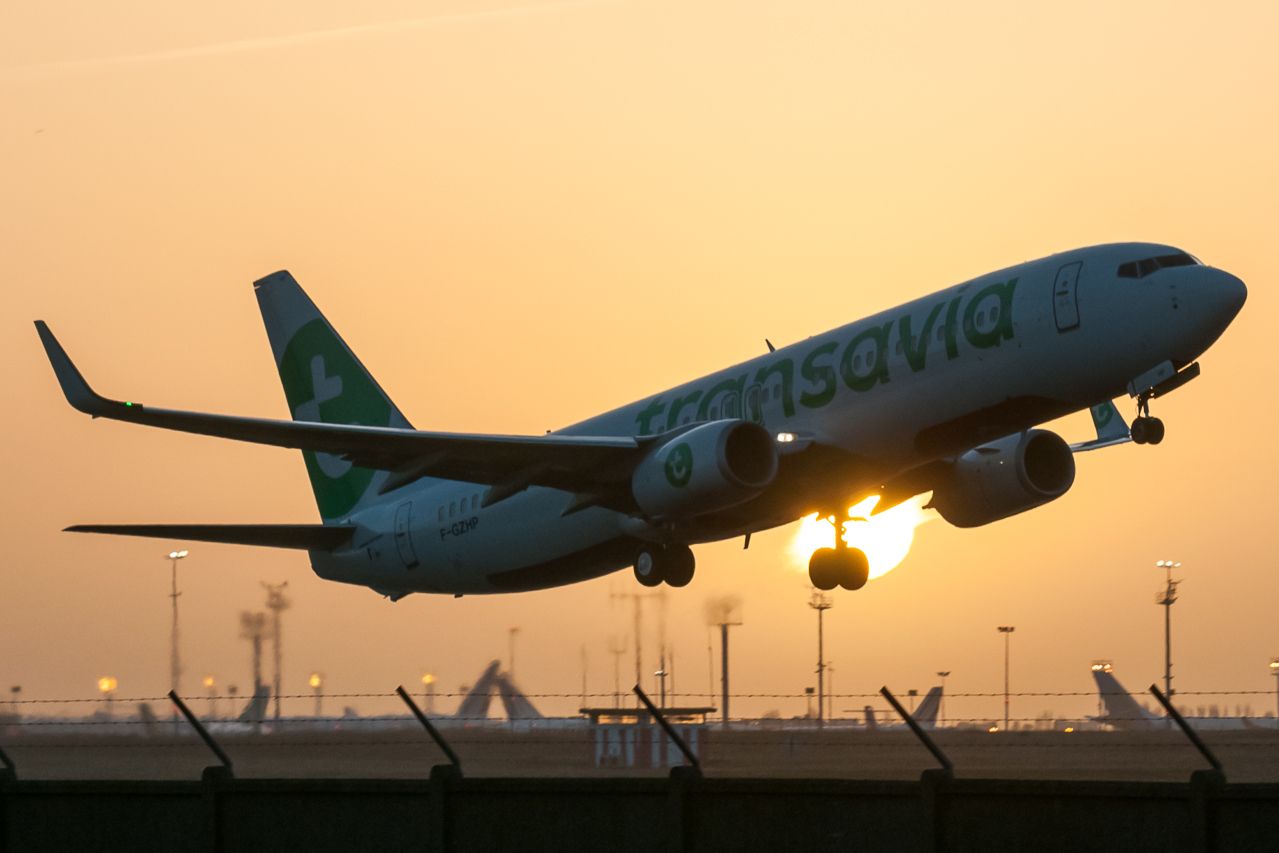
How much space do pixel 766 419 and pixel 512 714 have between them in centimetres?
879

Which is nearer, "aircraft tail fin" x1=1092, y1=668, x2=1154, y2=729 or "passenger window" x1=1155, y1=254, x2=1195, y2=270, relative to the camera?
"aircraft tail fin" x1=1092, y1=668, x2=1154, y2=729

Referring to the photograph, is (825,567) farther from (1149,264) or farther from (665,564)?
(1149,264)

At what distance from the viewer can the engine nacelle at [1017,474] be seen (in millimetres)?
33875

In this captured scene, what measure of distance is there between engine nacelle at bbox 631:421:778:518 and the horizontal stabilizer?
986 cm

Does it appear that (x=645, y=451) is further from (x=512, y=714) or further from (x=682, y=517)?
(x=512, y=714)

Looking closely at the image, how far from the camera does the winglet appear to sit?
27.5 meters

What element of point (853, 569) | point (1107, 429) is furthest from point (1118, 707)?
point (853, 569)

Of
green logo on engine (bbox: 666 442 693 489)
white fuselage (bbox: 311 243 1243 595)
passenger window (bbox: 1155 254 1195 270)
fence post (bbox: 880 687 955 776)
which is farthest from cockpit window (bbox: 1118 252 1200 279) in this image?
fence post (bbox: 880 687 955 776)

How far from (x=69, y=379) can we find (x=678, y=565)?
10882mm

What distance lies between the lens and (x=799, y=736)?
72.3ft

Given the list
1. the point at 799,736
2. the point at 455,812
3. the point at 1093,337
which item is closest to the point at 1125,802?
the point at 799,736

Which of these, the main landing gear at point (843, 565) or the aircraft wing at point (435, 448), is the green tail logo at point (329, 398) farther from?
the main landing gear at point (843, 565)

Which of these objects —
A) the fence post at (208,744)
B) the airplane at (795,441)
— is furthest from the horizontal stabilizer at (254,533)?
the fence post at (208,744)

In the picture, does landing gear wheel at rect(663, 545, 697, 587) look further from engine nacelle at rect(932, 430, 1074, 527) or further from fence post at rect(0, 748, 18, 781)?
fence post at rect(0, 748, 18, 781)
